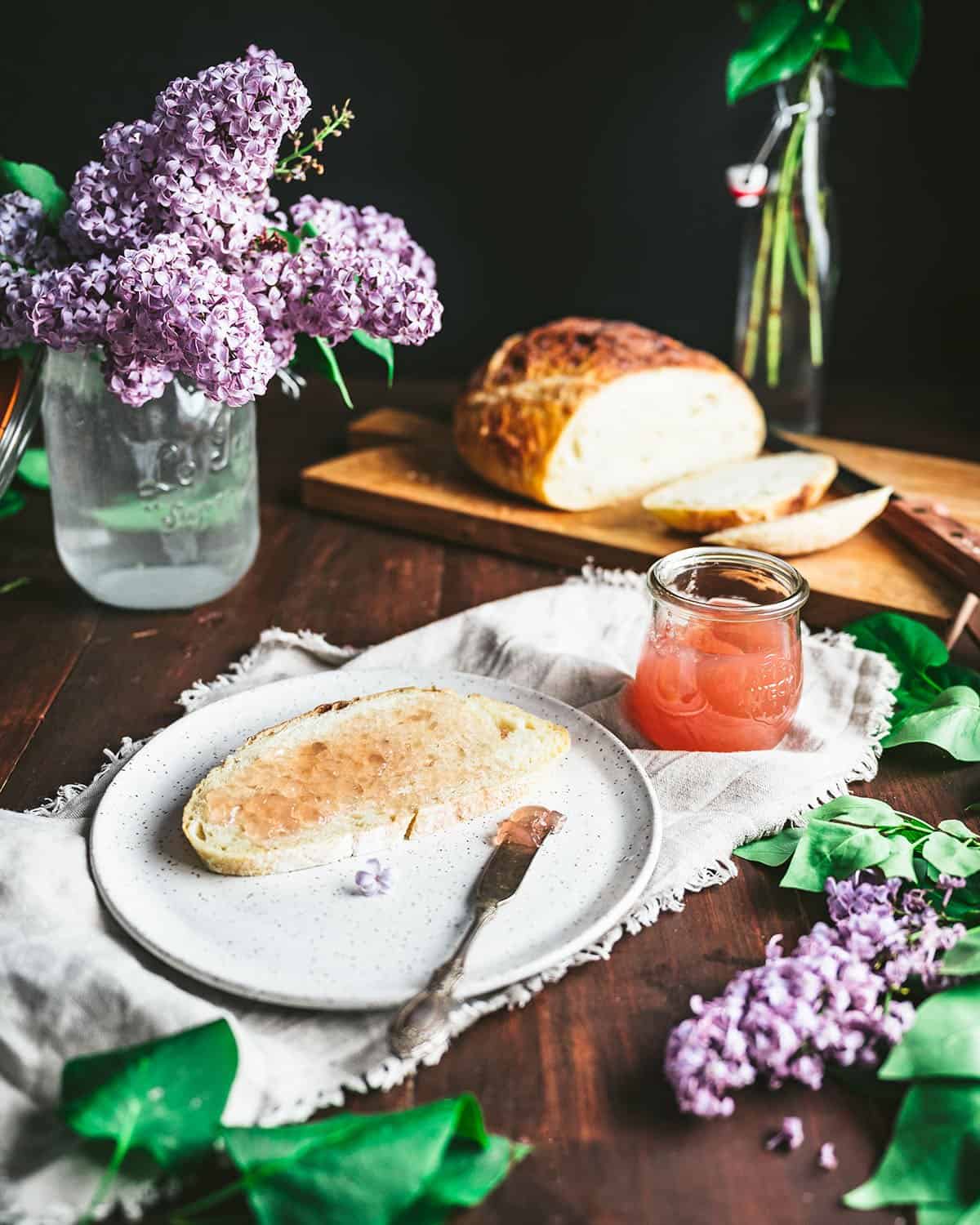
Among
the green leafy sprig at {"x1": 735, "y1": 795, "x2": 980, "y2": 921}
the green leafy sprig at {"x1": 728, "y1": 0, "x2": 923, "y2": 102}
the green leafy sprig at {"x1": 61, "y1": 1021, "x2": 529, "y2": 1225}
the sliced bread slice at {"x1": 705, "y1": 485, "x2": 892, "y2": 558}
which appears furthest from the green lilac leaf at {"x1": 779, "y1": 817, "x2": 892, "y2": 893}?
the green leafy sprig at {"x1": 728, "y1": 0, "x2": 923, "y2": 102}

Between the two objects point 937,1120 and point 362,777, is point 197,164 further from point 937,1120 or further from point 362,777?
point 937,1120

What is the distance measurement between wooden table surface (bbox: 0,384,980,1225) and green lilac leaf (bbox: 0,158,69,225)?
80 cm

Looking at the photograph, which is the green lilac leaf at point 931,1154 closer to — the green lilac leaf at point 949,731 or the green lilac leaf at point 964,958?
the green lilac leaf at point 964,958

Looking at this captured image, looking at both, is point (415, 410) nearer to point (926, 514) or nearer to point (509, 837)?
point (926, 514)

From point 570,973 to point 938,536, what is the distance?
4.70 ft

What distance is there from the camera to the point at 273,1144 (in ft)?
3.90

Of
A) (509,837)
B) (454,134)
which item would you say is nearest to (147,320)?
(509,837)

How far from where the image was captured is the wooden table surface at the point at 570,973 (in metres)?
1.23

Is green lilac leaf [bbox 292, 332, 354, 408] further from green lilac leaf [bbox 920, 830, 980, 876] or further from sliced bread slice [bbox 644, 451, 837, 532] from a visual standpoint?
green lilac leaf [bbox 920, 830, 980, 876]

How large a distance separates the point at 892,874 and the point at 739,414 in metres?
1.83

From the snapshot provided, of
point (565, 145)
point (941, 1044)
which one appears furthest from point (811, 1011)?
point (565, 145)

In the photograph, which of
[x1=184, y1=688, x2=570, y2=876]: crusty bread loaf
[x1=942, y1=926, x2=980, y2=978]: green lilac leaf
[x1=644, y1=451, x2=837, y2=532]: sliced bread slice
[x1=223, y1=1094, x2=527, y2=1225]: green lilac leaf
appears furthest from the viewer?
[x1=644, y1=451, x2=837, y2=532]: sliced bread slice

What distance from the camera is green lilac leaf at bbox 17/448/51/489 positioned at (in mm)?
2969

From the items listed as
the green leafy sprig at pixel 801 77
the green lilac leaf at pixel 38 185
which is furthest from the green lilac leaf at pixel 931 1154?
the green leafy sprig at pixel 801 77
